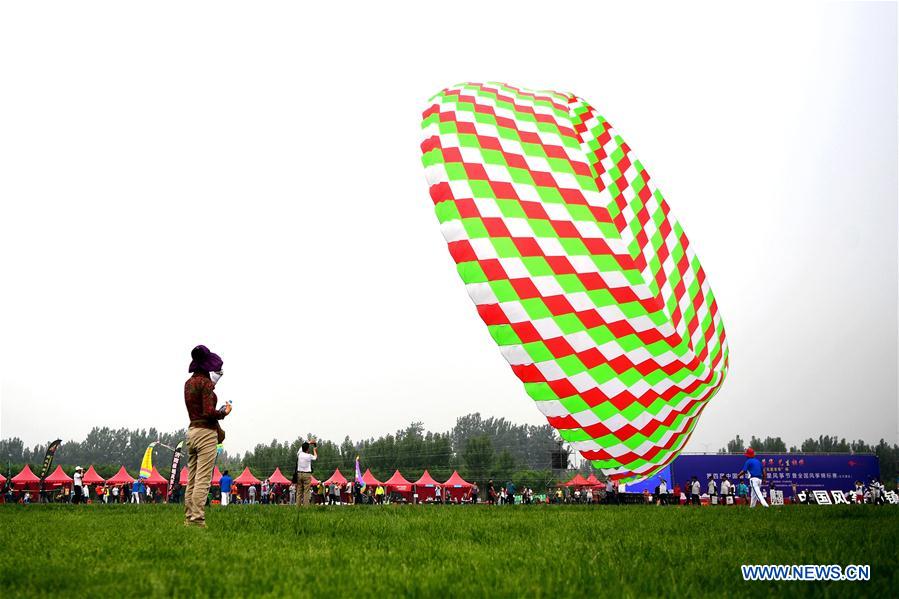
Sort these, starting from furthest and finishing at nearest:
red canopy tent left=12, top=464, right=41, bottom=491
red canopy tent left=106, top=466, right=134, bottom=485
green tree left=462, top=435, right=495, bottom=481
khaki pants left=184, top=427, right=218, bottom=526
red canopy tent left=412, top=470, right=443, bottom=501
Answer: green tree left=462, top=435, right=495, bottom=481
red canopy tent left=412, top=470, right=443, bottom=501
red canopy tent left=106, top=466, right=134, bottom=485
red canopy tent left=12, top=464, right=41, bottom=491
khaki pants left=184, top=427, right=218, bottom=526

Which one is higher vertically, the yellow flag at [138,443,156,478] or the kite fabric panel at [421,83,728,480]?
the kite fabric panel at [421,83,728,480]

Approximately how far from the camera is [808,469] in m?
46.4

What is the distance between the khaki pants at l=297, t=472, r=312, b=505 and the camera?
588 inches

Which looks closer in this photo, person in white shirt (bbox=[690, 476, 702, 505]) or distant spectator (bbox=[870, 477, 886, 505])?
person in white shirt (bbox=[690, 476, 702, 505])

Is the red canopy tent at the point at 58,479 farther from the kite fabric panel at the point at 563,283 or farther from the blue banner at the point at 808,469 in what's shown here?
the kite fabric panel at the point at 563,283

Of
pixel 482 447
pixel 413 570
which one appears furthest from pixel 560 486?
pixel 413 570

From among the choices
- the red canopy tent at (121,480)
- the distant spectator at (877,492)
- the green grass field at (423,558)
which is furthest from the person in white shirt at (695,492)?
the red canopy tent at (121,480)

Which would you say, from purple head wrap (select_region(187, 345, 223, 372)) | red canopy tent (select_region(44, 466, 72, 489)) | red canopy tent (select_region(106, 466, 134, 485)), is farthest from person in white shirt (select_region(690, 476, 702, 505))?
red canopy tent (select_region(44, 466, 72, 489))

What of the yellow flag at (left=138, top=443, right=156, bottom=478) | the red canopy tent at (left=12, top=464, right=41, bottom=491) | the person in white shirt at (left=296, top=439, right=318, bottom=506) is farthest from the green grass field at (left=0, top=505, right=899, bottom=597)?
the red canopy tent at (left=12, top=464, right=41, bottom=491)

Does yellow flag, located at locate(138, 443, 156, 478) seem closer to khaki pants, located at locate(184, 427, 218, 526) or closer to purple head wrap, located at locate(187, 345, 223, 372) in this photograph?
khaki pants, located at locate(184, 427, 218, 526)

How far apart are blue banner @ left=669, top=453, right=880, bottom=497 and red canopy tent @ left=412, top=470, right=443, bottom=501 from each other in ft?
62.5

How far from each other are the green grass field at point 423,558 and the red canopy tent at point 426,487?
159ft

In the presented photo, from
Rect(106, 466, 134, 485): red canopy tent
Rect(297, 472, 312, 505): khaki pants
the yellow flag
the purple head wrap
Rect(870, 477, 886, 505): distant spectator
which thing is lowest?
Rect(106, 466, 134, 485): red canopy tent

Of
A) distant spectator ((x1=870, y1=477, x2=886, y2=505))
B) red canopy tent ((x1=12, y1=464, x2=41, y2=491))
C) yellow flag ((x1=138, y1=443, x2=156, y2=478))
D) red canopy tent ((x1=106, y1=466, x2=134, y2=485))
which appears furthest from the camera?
red canopy tent ((x1=106, y1=466, x2=134, y2=485))
